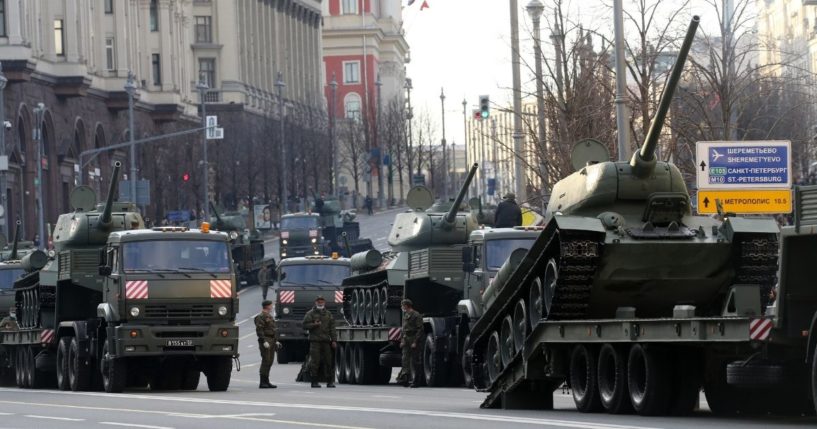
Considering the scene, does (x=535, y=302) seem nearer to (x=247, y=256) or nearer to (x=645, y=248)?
(x=645, y=248)

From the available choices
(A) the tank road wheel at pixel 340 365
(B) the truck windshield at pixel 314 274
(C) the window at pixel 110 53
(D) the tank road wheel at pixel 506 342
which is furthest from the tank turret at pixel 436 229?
(C) the window at pixel 110 53

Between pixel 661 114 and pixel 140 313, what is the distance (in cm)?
1172

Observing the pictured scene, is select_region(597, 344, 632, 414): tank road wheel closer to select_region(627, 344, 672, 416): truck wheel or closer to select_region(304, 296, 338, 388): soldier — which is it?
select_region(627, 344, 672, 416): truck wheel

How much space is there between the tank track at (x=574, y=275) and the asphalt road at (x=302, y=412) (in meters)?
1.15

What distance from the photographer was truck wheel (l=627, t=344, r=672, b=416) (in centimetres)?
2048

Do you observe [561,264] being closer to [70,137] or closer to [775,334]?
[775,334]

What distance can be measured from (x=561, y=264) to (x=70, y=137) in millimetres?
77669

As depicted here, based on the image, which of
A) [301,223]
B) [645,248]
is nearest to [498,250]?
[645,248]

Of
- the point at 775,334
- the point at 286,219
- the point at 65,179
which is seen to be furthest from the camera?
the point at 65,179

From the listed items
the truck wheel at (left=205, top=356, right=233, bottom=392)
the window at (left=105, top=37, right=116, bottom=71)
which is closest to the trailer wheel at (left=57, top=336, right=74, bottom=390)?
the truck wheel at (left=205, top=356, right=233, bottom=392)

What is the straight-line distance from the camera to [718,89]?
1399 inches

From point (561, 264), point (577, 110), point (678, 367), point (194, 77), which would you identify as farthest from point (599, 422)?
point (194, 77)

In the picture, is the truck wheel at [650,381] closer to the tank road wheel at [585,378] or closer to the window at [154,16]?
the tank road wheel at [585,378]

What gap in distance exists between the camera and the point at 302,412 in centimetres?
2328
